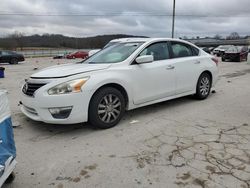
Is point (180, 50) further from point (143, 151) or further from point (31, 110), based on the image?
point (31, 110)

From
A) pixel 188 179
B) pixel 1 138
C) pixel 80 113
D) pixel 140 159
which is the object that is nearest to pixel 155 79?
pixel 80 113

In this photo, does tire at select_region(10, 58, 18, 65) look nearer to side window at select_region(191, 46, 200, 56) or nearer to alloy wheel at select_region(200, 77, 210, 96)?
side window at select_region(191, 46, 200, 56)

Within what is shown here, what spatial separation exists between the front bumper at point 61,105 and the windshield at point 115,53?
47.7 inches

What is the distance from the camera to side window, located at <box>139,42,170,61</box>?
18.0 ft

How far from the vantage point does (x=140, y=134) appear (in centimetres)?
442

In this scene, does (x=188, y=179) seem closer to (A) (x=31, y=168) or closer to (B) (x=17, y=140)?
(A) (x=31, y=168)

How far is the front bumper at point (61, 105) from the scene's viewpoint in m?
4.20

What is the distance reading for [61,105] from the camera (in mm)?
4207

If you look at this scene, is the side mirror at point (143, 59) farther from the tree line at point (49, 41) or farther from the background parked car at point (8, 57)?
the tree line at point (49, 41)

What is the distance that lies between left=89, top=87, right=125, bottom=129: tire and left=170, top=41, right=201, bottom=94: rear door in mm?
1712

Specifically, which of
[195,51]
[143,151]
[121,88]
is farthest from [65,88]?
[195,51]

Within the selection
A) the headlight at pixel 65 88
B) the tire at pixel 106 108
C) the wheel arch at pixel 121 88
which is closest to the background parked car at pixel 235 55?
the wheel arch at pixel 121 88

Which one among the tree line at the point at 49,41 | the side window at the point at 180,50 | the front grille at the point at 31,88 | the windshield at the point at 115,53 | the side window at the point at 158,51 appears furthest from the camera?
the tree line at the point at 49,41

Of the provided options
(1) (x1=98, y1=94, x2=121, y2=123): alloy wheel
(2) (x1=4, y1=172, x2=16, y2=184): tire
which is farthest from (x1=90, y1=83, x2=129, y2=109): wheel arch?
(2) (x1=4, y1=172, x2=16, y2=184): tire
